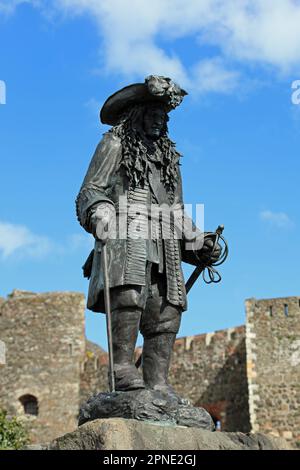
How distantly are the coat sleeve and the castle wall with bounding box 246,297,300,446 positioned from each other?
71.6 feet

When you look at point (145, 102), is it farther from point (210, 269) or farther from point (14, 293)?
point (14, 293)

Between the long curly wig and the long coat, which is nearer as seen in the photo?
the long coat

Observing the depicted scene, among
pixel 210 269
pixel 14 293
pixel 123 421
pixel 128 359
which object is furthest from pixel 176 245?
pixel 14 293

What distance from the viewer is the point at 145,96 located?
17.3 ft

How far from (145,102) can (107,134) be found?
11.8 inches

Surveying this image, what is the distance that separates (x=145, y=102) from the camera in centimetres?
534

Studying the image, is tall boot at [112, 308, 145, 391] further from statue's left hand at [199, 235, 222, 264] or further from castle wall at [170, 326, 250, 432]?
castle wall at [170, 326, 250, 432]

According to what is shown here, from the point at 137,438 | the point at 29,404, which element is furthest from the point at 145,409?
the point at 29,404

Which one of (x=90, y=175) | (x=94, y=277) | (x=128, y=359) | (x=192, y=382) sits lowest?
(x=128, y=359)

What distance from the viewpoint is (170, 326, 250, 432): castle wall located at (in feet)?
90.3

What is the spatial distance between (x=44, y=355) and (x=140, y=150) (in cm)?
2548

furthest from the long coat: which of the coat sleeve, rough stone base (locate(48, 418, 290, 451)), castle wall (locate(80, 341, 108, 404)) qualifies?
castle wall (locate(80, 341, 108, 404))
